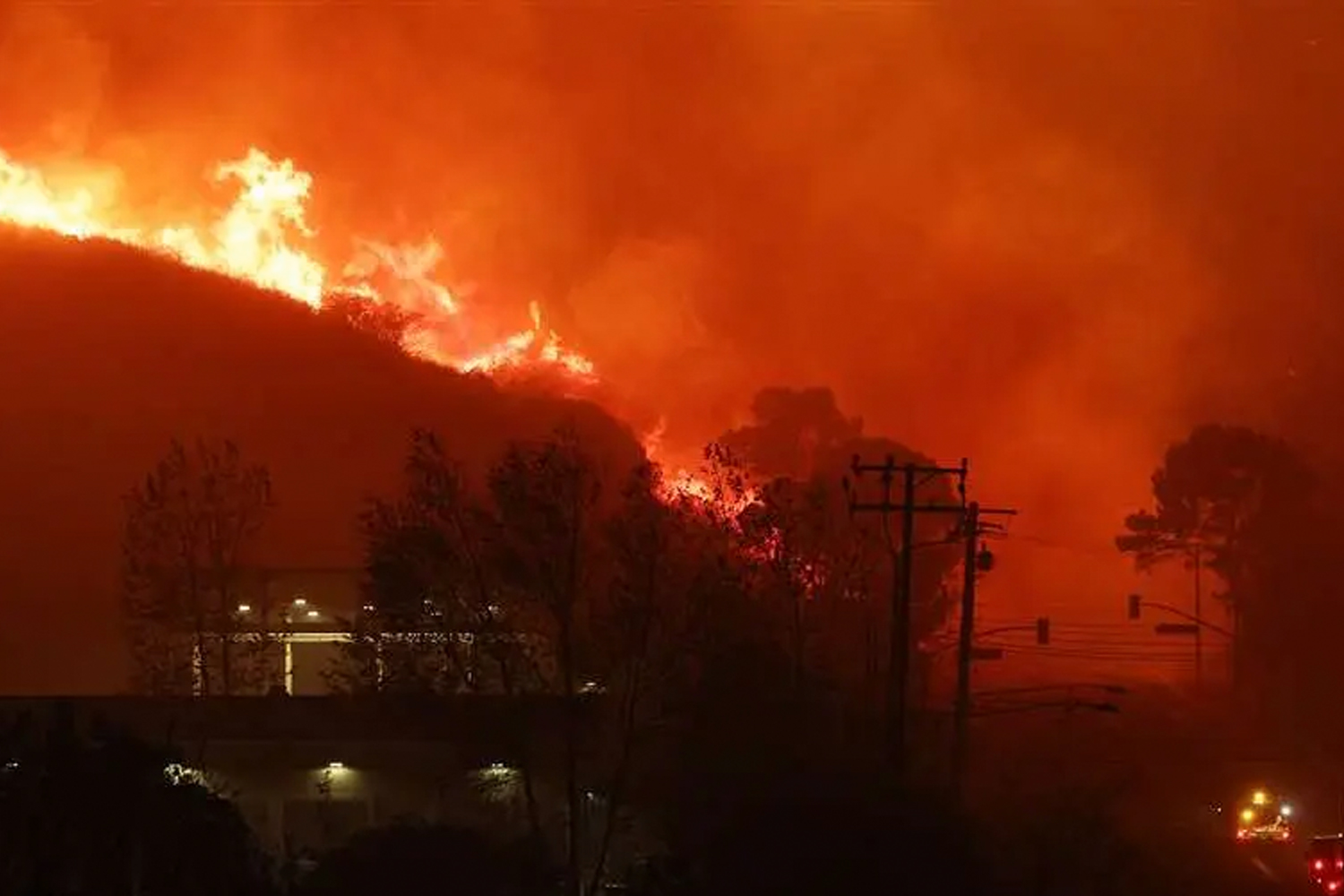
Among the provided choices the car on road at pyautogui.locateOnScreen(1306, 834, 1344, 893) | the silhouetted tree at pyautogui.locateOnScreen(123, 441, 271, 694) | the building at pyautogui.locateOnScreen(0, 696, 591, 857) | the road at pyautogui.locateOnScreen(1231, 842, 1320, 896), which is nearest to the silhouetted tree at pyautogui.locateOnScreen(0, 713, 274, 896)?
the building at pyautogui.locateOnScreen(0, 696, 591, 857)

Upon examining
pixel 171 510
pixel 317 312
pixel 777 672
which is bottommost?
pixel 777 672

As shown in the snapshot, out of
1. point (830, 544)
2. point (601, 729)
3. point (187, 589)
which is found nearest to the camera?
point (601, 729)

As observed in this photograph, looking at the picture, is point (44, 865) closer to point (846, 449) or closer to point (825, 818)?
point (825, 818)

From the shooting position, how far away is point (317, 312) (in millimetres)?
76125

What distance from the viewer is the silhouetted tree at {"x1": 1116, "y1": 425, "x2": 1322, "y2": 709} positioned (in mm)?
74562

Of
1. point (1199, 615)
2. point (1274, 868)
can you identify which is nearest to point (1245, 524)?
point (1199, 615)

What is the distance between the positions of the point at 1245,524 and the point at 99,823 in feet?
218

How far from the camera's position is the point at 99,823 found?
2038 cm

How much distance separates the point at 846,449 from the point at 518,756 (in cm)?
3657

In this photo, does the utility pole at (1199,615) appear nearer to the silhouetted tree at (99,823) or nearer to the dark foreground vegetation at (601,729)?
the dark foreground vegetation at (601,729)

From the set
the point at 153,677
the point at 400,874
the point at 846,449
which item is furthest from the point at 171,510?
the point at 846,449

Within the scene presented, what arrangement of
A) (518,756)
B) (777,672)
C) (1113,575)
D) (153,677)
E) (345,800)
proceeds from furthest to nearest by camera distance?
(1113,575) → (153,677) → (345,800) → (777,672) → (518,756)

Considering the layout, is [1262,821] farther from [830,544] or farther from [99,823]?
[99,823]

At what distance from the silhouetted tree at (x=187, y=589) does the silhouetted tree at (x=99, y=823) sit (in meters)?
23.9
